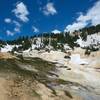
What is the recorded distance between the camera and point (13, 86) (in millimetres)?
38344

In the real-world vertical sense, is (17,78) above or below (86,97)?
above

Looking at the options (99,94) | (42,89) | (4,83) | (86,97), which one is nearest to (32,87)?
(42,89)

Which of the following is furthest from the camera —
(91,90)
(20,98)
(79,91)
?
(91,90)

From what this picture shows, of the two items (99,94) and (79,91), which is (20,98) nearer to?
(79,91)

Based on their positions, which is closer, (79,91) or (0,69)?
(79,91)

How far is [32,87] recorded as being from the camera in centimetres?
3947

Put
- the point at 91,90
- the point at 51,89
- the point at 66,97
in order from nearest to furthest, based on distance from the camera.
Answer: the point at 66,97 < the point at 51,89 < the point at 91,90

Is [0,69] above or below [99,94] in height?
above

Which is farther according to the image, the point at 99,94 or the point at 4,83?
the point at 99,94

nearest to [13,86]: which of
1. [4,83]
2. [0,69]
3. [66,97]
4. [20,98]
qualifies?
[4,83]

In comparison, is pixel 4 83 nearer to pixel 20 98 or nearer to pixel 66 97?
pixel 20 98

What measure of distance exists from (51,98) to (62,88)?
6878 mm

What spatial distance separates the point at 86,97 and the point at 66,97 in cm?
399

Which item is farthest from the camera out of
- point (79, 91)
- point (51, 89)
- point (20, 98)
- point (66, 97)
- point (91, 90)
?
point (91, 90)
